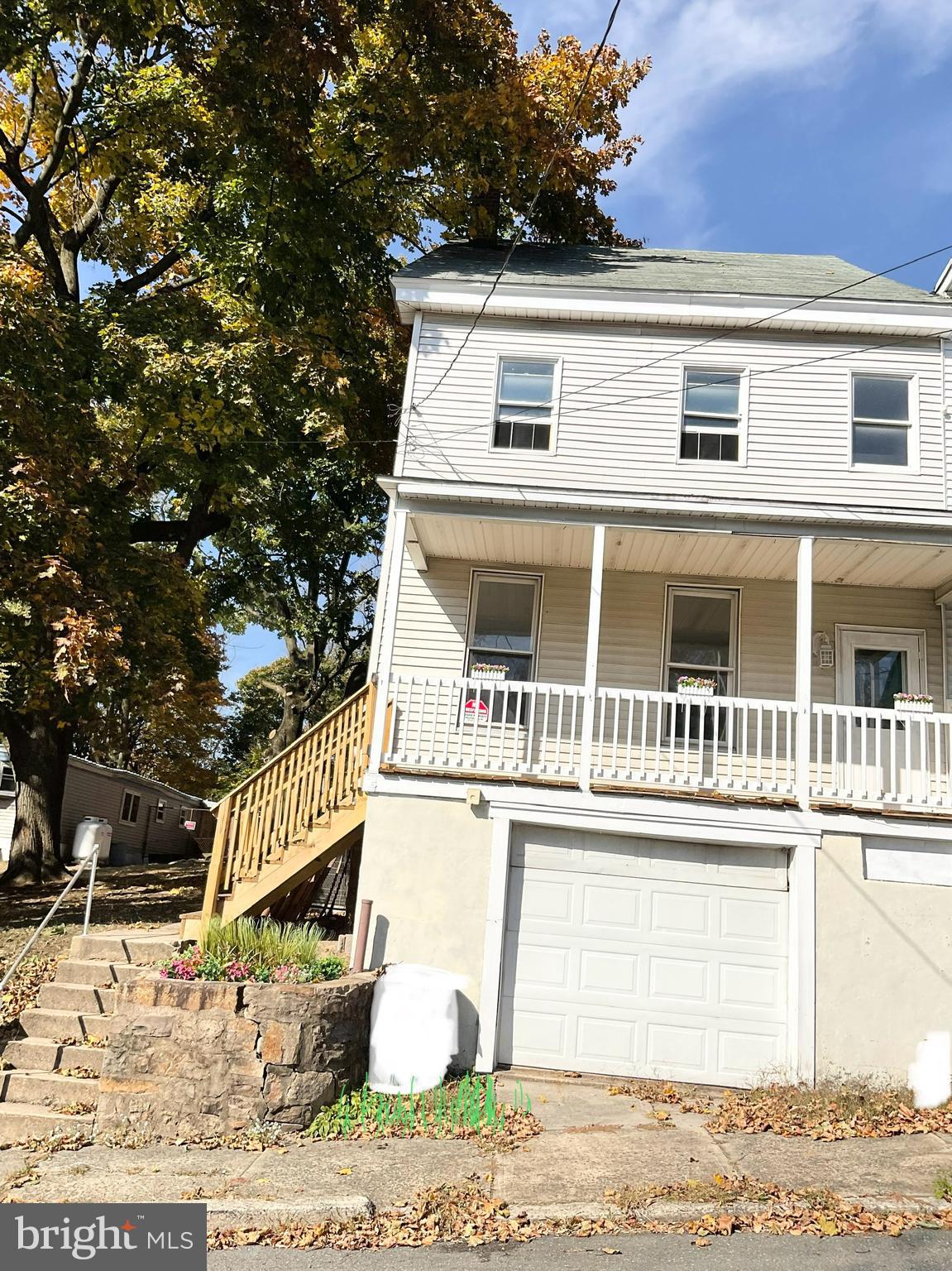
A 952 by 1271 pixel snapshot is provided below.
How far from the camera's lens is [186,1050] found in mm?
7602

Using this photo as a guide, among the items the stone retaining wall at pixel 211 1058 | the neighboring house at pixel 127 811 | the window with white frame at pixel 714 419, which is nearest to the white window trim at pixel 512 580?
the window with white frame at pixel 714 419

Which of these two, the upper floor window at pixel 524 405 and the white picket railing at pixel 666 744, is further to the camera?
the upper floor window at pixel 524 405

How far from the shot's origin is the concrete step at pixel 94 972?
8.95 m

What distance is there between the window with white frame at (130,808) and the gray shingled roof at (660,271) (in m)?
21.0

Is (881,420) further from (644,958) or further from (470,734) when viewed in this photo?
(644,958)

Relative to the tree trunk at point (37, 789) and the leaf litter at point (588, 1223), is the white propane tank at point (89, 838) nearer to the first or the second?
the leaf litter at point (588, 1223)

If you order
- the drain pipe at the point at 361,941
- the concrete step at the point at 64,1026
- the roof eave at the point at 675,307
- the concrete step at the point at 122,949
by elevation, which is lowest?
the concrete step at the point at 64,1026

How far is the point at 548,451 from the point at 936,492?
4746 mm

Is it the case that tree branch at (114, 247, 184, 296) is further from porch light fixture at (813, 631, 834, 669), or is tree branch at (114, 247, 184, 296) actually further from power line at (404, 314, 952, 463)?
porch light fixture at (813, 631, 834, 669)

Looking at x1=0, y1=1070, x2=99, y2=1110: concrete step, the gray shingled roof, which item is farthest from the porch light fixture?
x1=0, y1=1070, x2=99, y2=1110: concrete step

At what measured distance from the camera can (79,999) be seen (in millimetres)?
→ 8773

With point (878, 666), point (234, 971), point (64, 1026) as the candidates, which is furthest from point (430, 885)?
point (878, 666)

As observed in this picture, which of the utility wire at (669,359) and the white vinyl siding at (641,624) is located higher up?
the utility wire at (669,359)

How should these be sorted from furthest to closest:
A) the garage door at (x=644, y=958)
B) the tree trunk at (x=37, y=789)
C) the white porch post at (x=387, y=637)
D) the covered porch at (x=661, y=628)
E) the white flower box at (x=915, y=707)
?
the tree trunk at (x=37, y=789)
the covered porch at (x=661, y=628)
the white flower box at (x=915, y=707)
the white porch post at (x=387, y=637)
the garage door at (x=644, y=958)
